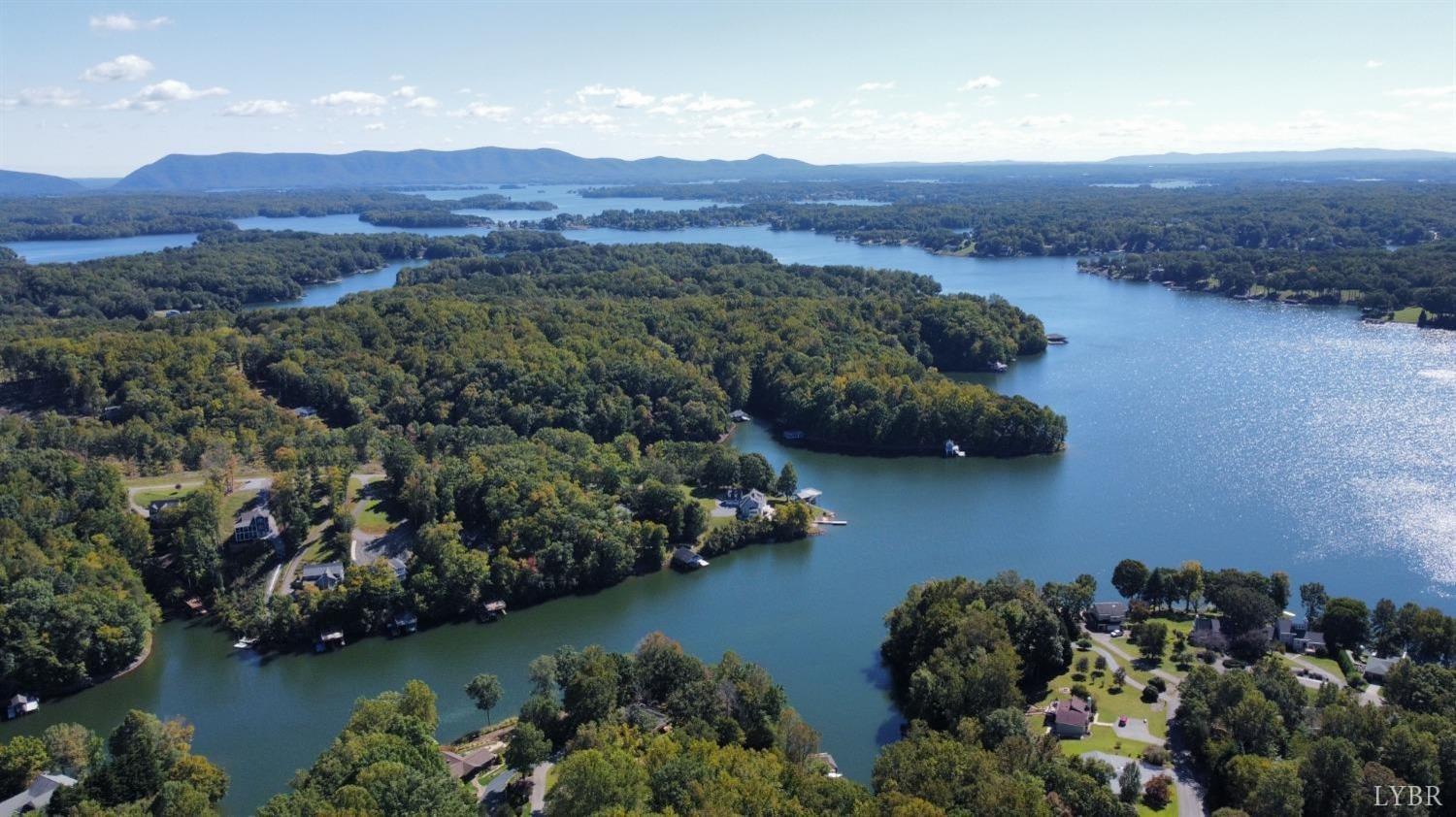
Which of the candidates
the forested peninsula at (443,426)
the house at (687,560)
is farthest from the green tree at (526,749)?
the house at (687,560)

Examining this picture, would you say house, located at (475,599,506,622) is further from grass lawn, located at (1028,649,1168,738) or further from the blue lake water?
the blue lake water

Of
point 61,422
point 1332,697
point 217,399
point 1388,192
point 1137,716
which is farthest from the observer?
point 1388,192

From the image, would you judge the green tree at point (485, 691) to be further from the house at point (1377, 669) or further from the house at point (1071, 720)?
the house at point (1377, 669)

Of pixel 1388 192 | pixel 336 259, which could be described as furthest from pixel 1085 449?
pixel 1388 192

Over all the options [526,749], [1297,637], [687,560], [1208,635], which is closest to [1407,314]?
[1297,637]

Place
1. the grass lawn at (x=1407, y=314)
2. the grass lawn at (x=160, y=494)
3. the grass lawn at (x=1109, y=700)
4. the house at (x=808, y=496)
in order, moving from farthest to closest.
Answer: the grass lawn at (x=1407, y=314)
the house at (x=808, y=496)
the grass lawn at (x=160, y=494)
the grass lawn at (x=1109, y=700)

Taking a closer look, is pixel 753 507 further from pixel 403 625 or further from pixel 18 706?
pixel 18 706

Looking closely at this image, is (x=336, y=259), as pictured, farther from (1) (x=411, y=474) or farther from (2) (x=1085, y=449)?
(2) (x=1085, y=449)

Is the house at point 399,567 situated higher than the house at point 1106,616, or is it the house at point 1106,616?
the house at point 399,567
